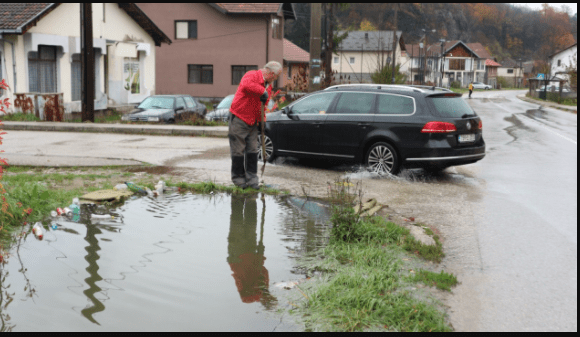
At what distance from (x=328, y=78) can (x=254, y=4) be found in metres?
17.3

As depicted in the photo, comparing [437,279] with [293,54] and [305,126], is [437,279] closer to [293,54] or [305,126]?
[305,126]

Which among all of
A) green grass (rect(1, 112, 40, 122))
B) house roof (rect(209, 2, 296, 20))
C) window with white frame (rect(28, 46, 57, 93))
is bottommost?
green grass (rect(1, 112, 40, 122))

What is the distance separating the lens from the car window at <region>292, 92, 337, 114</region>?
10.8 meters

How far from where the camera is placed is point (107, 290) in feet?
14.4

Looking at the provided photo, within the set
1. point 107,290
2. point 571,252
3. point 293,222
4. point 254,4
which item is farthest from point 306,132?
point 254,4

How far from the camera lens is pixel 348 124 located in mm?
10375

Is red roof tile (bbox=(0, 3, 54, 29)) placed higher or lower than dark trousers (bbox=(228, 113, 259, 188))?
higher

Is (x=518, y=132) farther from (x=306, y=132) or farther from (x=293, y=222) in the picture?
(x=293, y=222)

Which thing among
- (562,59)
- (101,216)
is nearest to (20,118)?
(101,216)

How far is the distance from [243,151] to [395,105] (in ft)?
10.3

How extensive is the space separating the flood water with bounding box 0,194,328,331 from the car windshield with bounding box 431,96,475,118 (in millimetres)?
3612

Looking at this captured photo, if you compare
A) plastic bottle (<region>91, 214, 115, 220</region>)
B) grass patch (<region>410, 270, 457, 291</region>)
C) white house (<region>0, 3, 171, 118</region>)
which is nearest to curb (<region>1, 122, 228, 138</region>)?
white house (<region>0, 3, 171, 118</region>)

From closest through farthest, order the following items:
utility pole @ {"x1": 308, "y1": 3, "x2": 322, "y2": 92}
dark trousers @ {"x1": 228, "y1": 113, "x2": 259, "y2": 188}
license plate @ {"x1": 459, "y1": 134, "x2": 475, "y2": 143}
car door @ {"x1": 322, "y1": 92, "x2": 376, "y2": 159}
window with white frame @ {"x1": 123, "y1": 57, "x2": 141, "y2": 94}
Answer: dark trousers @ {"x1": 228, "y1": 113, "x2": 259, "y2": 188} < license plate @ {"x1": 459, "y1": 134, "x2": 475, "y2": 143} < car door @ {"x1": 322, "y1": 92, "x2": 376, "y2": 159} < utility pole @ {"x1": 308, "y1": 3, "x2": 322, "y2": 92} < window with white frame @ {"x1": 123, "y1": 57, "x2": 141, "y2": 94}

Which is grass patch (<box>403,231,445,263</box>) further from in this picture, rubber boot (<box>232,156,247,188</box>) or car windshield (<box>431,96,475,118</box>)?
car windshield (<box>431,96,475,118</box>)
